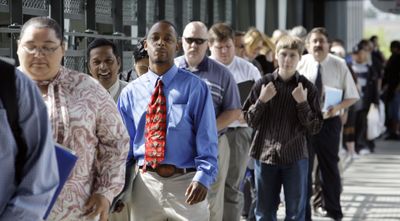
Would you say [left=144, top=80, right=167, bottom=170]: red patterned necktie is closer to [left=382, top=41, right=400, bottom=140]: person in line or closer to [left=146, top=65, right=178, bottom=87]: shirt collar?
[left=146, top=65, right=178, bottom=87]: shirt collar

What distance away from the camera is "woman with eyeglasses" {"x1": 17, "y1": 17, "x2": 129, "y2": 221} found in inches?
197

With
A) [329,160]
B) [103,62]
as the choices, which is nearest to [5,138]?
[103,62]

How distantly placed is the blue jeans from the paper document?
2030mm

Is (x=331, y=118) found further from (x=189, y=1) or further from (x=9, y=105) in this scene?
(x=9, y=105)

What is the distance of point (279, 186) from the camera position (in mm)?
9094

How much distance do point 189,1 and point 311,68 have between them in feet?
12.2

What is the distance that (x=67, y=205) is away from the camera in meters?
5.09

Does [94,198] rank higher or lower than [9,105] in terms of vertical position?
lower

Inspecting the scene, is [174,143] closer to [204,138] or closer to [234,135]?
[204,138]

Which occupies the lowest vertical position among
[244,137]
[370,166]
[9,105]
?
[370,166]

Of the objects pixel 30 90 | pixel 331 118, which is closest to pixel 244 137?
pixel 331 118

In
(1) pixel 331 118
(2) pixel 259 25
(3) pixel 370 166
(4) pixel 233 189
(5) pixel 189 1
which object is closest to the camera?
(4) pixel 233 189

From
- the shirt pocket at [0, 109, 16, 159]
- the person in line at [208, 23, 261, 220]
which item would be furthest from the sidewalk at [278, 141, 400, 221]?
the shirt pocket at [0, 109, 16, 159]

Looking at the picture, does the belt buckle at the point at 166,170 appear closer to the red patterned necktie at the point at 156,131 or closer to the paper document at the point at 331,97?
the red patterned necktie at the point at 156,131
